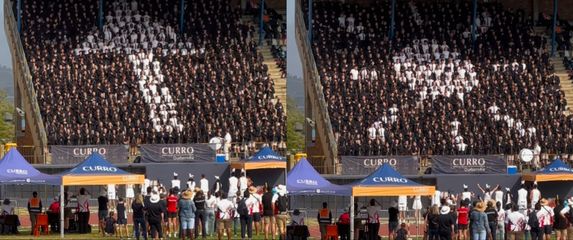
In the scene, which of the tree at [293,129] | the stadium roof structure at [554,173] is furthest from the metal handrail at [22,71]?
the tree at [293,129]

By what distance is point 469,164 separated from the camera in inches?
1972

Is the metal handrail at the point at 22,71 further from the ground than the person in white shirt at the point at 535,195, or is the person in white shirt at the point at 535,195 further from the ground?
the metal handrail at the point at 22,71

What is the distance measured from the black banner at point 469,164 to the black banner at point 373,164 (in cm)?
76

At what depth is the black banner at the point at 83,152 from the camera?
51125 millimetres

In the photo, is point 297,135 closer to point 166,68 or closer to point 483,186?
point 166,68

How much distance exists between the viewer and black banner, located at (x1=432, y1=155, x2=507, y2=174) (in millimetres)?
49834

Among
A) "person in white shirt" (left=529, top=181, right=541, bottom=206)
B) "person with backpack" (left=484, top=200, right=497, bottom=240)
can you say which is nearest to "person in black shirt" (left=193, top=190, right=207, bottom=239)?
"person with backpack" (left=484, top=200, right=497, bottom=240)

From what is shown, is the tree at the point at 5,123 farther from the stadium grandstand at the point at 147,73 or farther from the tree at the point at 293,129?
the stadium grandstand at the point at 147,73

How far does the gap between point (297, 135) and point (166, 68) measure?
26.6 m

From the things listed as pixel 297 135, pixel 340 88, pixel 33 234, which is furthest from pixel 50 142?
pixel 297 135

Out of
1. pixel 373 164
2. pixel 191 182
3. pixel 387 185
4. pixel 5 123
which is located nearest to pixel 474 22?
pixel 373 164

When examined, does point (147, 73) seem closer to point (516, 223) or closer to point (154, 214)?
point (154, 214)

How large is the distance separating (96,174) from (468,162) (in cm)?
1454

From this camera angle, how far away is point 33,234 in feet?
131
